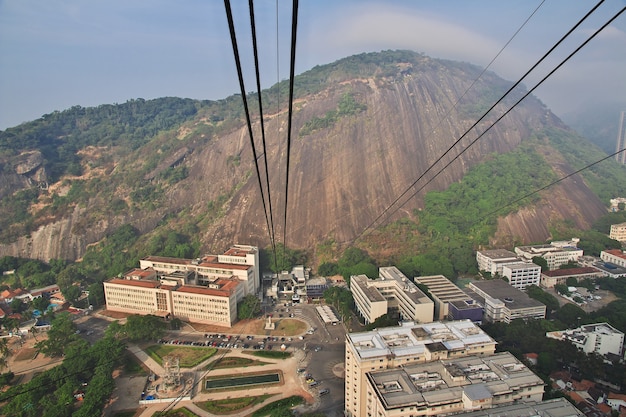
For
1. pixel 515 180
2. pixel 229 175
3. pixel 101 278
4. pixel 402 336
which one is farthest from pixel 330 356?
pixel 515 180

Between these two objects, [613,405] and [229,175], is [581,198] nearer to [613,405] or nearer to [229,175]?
[613,405]

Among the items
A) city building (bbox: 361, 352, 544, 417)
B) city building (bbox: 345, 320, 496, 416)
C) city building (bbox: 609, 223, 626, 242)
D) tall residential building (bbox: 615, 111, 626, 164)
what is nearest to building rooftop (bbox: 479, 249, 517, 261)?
city building (bbox: 609, 223, 626, 242)

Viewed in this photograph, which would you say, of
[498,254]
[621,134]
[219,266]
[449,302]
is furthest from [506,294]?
[621,134]

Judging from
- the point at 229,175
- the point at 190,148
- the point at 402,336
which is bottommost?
the point at 402,336

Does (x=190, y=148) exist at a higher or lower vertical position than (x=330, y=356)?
higher

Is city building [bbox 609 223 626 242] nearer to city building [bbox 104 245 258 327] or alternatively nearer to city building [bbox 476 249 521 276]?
city building [bbox 476 249 521 276]

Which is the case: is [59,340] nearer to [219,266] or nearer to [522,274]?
[219,266]

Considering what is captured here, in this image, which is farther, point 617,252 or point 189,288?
point 617,252
